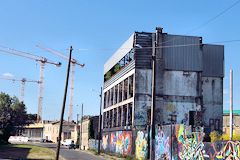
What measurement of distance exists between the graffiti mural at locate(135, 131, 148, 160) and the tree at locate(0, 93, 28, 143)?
41.8 m

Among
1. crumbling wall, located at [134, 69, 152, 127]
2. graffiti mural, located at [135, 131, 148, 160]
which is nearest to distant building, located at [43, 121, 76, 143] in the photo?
crumbling wall, located at [134, 69, 152, 127]

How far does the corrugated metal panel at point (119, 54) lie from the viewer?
55.2 metres

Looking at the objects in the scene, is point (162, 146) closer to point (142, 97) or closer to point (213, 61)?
point (142, 97)

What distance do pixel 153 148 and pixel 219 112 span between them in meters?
22.0

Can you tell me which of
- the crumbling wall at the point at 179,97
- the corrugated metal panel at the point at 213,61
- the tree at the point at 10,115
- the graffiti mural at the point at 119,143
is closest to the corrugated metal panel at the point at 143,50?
the crumbling wall at the point at 179,97

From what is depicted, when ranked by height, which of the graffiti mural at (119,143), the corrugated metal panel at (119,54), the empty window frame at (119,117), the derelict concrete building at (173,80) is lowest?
the graffiti mural at (119,143)

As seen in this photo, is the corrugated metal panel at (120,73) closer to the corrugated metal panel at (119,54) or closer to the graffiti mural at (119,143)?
the corrugated metal panel at (119,54)

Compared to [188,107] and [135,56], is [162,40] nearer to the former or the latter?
[135,56]

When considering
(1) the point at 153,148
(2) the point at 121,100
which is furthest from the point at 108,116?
(1) the point at 153,148

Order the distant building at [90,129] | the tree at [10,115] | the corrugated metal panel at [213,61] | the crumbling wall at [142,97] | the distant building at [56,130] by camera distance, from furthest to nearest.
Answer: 1. the distant building at [56,130]
2. the distant building at [90,129]
3. the tree at [10,115]
4. the corrugated metal panel at [213,61]
5. the crumbling wall at [142,97]

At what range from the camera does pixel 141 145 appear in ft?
134

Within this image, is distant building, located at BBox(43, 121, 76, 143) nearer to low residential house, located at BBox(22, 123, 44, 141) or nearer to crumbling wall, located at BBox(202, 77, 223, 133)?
low residential house, located at BBox(22, 123, 44, 141)

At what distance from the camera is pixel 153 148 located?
3606 centimetres

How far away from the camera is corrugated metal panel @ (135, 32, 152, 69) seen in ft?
170
